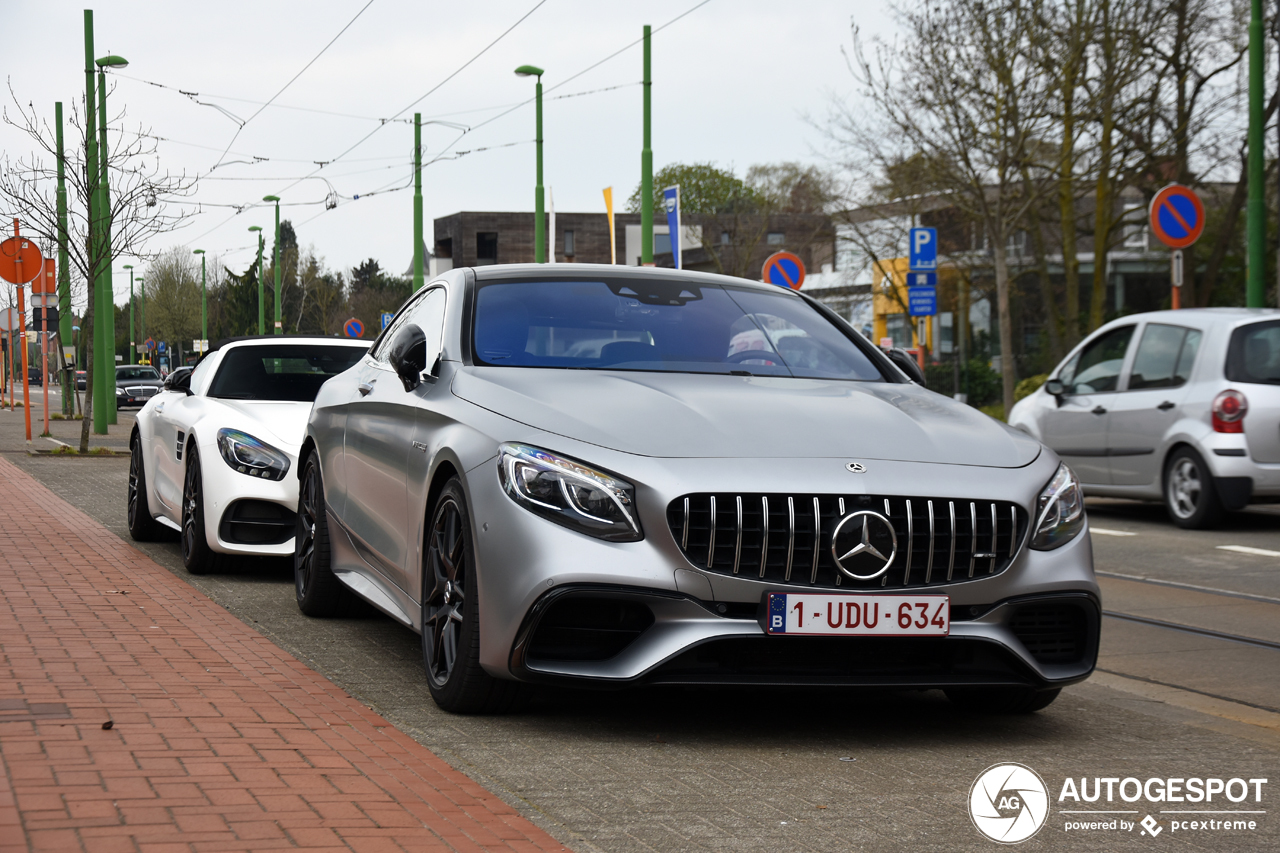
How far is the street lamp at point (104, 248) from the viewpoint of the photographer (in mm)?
24234

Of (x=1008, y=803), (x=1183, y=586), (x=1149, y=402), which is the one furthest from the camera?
(x=1149, y=402)

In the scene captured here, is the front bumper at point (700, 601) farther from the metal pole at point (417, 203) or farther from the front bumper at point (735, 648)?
the metal pole at point (417, 203)

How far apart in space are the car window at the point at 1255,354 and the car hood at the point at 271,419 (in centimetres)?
697

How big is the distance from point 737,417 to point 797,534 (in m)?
0.53

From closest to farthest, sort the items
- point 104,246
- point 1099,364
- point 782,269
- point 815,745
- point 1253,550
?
1. point 815,745
2. point 1253,550
3. point 1099,364
4. point 782,269
5. point 104,246

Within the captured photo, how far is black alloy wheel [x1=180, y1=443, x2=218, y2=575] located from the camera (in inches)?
340

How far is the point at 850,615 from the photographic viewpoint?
4516 mm

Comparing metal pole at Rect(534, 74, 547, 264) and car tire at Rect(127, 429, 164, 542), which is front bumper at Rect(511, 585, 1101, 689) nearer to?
car tire at Rect(127, 429, 164, 542)

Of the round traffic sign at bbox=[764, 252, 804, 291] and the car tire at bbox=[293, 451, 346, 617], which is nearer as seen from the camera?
the car tire at bbox=[293, 451, 346, 617]

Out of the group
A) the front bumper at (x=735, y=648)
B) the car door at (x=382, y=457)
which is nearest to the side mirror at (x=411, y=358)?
the car door at (x=382, y=457)

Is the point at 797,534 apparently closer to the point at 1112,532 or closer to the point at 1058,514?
the point at 1058,514

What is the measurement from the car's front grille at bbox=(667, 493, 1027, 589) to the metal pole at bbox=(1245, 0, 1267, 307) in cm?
1365

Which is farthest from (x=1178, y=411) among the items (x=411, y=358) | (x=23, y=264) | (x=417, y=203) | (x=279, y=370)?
(x=417, y=203)

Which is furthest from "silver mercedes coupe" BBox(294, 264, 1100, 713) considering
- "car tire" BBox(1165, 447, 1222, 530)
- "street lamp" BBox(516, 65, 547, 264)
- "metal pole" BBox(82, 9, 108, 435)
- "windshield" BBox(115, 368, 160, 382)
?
"windshield" BBox(115, 368, 160, 382)
